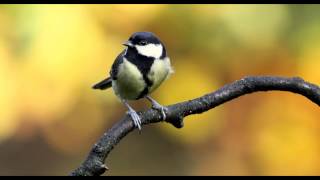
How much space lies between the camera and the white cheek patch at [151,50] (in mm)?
2324

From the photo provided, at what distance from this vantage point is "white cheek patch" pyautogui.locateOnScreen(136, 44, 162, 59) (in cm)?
232

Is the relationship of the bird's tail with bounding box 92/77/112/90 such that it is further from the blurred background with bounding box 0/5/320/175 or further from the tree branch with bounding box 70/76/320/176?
the tree branch with bounding box 70/76/320/176

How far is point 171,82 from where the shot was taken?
4.04 meters

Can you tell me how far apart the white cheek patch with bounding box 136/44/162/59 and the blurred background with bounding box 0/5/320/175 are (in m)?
1.42

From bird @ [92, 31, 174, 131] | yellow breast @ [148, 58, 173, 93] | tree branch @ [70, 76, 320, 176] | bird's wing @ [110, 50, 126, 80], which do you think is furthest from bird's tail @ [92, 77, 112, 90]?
tree branch @ [70, 76, 320, 176]

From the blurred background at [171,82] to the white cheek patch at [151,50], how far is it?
1420 mm

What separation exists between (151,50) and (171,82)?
5.52 feet

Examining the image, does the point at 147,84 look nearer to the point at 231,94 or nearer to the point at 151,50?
the point at 151,50

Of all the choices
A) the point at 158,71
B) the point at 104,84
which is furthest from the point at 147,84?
the point at 104,84

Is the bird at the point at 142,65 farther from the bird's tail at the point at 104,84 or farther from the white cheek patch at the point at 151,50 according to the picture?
the bird's tail at the point at 104,84

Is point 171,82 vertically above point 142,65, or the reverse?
point 171,82

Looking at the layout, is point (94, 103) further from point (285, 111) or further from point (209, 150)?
point (285, 111)

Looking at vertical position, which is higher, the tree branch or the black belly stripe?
the black belly stripe
